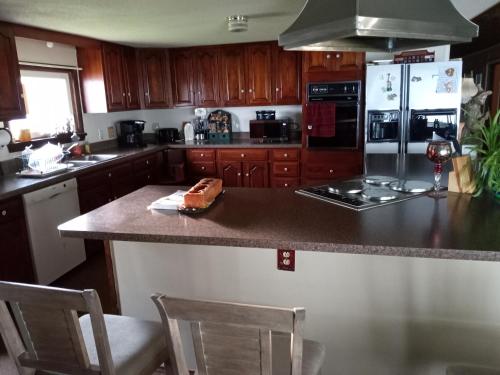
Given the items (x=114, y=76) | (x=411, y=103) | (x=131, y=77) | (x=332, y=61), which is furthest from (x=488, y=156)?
(x=131, y=77)

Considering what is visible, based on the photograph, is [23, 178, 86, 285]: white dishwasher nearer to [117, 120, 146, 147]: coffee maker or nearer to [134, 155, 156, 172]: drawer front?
[134, 155, 156, 172]: drawer front

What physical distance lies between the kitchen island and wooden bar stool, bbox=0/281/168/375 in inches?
17.1

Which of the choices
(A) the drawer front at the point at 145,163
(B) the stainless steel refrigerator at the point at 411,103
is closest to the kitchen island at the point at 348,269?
(B) the stainless steel refrigerator at the point at 411,103

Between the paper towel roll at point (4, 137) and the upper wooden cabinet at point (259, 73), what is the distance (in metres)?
2.68

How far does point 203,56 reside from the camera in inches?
194

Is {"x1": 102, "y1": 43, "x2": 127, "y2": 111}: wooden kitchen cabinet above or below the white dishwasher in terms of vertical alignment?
above

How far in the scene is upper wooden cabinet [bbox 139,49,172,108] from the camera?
4.95m

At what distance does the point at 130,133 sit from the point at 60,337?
4.00 metres

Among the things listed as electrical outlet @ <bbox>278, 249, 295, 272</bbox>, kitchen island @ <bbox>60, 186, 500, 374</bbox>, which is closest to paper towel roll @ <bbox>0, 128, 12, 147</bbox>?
kitchen island @ <bbox>60, 186, 500, 374</bbox>

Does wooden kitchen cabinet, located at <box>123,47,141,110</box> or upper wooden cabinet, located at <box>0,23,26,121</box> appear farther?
wooden kitchen cabinet, located at <box>123,47,141,110</box>

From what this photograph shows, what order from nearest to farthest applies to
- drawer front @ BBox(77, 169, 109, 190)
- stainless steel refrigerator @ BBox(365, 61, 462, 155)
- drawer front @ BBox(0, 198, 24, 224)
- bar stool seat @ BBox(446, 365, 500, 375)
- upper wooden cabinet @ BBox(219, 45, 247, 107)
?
bar stool seat @ BBox(446, 365, 500, 375), drawer front @ BBox(0, 198, 24, 224), drawer front @ BBox(77, 169, 109, 190), stainless steel refrigerator @ BBox(365, 61, 462, 155), upper wooden cabinet @ BBox(219, 45, 247, 107)

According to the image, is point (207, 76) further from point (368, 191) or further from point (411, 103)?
point (368, 191)

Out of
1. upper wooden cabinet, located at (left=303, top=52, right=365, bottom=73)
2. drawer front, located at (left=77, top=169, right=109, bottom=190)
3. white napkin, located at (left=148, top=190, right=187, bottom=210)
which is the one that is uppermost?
upper wooden cabinet, located at (left=303, top=52, right=365, bottom=73)

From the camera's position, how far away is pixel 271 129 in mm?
4914
